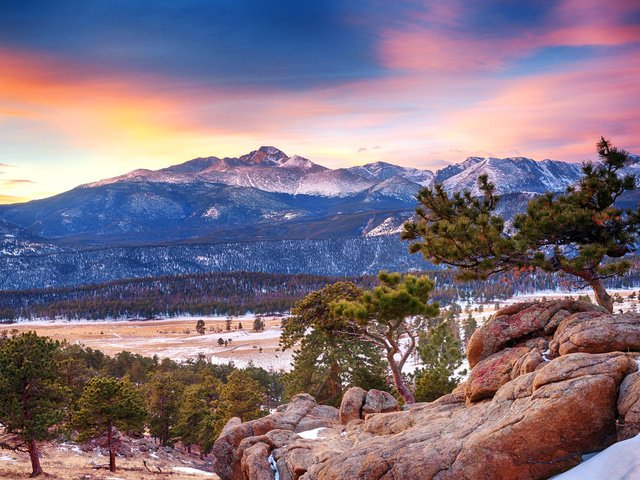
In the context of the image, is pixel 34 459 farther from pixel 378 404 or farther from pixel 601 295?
pixel 601 295

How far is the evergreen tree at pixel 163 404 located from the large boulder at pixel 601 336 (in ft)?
164

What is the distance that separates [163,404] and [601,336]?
2124 inches

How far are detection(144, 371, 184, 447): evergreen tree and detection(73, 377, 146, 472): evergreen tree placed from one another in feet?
46.6

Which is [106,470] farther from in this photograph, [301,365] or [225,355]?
[225,355]

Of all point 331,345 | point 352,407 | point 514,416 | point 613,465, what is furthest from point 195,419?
point 613,465

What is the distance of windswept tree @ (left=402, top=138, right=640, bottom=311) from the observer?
20.0 m

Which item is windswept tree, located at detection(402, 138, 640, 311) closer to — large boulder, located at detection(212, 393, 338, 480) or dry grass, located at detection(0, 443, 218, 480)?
large boulder, located at detection(212, 393, 338, 480)

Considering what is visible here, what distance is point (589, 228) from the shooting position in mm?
21047

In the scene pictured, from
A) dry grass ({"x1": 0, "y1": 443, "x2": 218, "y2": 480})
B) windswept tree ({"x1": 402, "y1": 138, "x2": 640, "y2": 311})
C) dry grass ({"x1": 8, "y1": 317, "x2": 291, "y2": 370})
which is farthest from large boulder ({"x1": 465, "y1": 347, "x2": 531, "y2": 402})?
dry grass ({"x1": 8, "y1": 317, "x2": 291, "y2": 370})

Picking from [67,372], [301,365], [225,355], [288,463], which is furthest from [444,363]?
[225,355]

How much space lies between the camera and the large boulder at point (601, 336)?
621 inches

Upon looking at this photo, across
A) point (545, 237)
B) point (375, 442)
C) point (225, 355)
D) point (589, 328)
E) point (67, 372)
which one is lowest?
point (225, 355)

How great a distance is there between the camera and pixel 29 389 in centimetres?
3694

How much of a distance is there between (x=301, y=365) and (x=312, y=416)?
11924 millimetres
